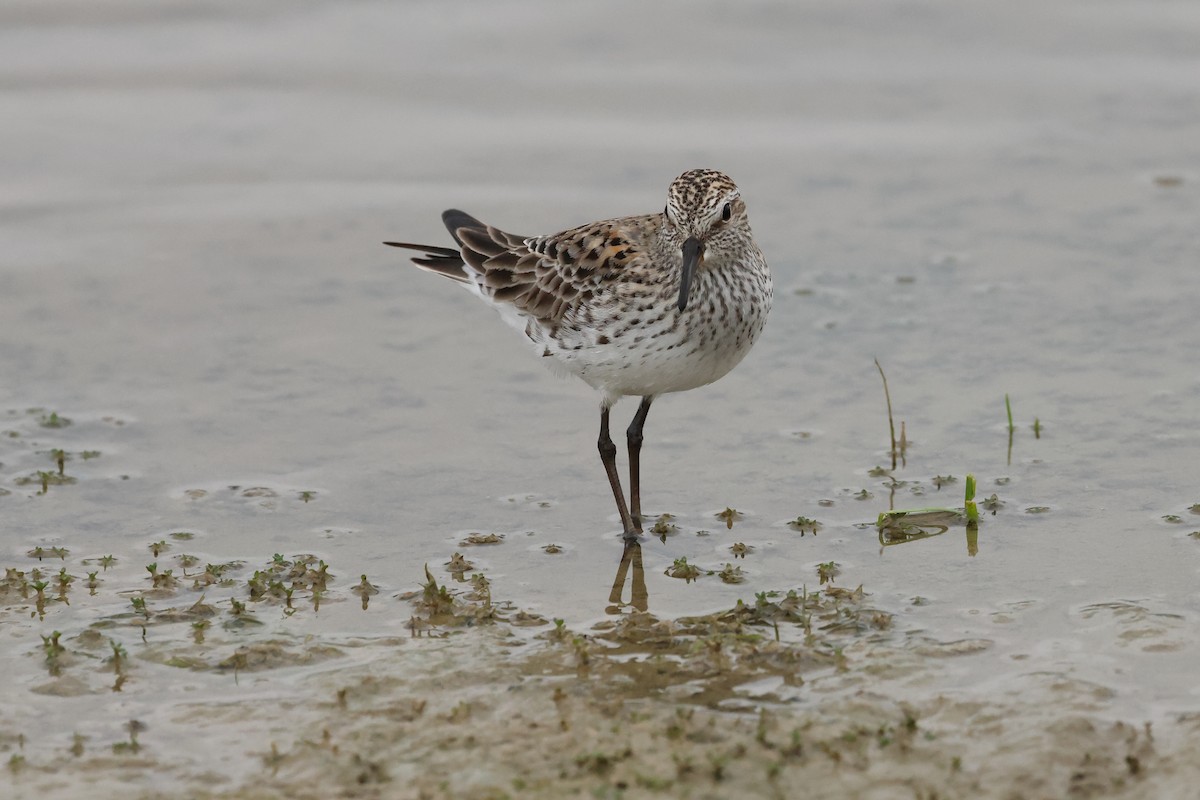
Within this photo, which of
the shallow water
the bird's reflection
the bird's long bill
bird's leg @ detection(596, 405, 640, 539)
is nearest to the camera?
the bird's reflection

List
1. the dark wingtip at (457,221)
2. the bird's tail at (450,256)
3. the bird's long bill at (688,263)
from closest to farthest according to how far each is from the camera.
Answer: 1. the bird's long bill at (688,263)
2. the bird's tail at (450,256)
3. the dark wingtip at (457,221)

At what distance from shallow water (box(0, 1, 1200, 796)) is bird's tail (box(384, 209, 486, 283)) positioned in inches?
37.0

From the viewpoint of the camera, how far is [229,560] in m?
8.25

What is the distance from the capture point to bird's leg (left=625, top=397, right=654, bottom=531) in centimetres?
885

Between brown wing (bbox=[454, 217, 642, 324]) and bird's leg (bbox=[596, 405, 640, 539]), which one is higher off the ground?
brown wing (bbox=[454, 217, 642, 324])

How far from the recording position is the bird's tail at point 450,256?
1002 centimetres

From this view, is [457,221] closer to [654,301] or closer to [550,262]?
[550,262]

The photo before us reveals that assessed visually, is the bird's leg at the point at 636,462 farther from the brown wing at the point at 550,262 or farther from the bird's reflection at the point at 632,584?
the brown wing at the point at 550,262

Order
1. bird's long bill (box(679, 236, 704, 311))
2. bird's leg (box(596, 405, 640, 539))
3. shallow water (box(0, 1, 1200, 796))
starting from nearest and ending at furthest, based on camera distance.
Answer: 1. shallow water (box(0, 1, 1200, 796))
2. bird's long bill (box(679, 236, 704, 311))
3. bird's leg (box(596, 405, 640, 539))

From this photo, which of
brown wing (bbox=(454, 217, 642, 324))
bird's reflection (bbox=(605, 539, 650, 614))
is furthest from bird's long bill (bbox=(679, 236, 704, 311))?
bird's reflection (bbox=(605, 539, 650, 614))

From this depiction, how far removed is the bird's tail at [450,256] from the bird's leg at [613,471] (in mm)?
1533

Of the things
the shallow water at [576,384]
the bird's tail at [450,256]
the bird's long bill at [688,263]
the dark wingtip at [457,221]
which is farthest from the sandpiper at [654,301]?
Result: the dark wingtip at [457,221]

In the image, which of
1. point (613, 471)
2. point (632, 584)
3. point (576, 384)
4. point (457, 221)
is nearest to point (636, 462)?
point (613, 471)

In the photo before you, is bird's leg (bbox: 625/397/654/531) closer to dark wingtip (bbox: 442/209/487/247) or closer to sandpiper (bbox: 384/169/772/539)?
sandpiper (bbox: 384/169/772/539)
